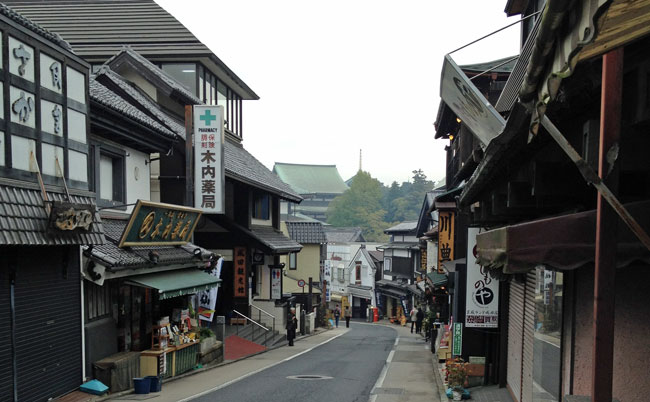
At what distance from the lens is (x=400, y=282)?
62.5 meters

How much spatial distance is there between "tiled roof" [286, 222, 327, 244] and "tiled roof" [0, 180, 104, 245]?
125 ft

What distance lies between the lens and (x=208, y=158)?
2058 centimetres

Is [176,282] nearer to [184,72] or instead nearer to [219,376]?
[219,376]

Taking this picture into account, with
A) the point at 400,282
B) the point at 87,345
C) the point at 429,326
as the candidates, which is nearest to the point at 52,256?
the point at 87,345

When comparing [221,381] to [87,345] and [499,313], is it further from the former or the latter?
[499,313]

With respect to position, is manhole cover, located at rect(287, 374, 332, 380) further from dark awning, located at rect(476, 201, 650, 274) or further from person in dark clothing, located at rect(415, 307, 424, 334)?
person in dark clothing, located at rect(415, 307, 424, 334)

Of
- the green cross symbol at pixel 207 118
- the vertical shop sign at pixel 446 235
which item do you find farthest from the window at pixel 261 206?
the green cross symbol at pixel 207 118

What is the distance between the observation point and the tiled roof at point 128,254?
49.0 ft

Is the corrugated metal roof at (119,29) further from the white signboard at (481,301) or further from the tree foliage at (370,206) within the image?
the tree foliage at (370,206)

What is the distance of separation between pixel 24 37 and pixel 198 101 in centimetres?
1453

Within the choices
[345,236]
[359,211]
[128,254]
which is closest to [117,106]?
[128,254]

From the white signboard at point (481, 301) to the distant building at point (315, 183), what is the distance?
3887 inches

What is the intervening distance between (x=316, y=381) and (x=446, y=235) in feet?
35.0

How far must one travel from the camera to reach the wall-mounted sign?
53.3ft
